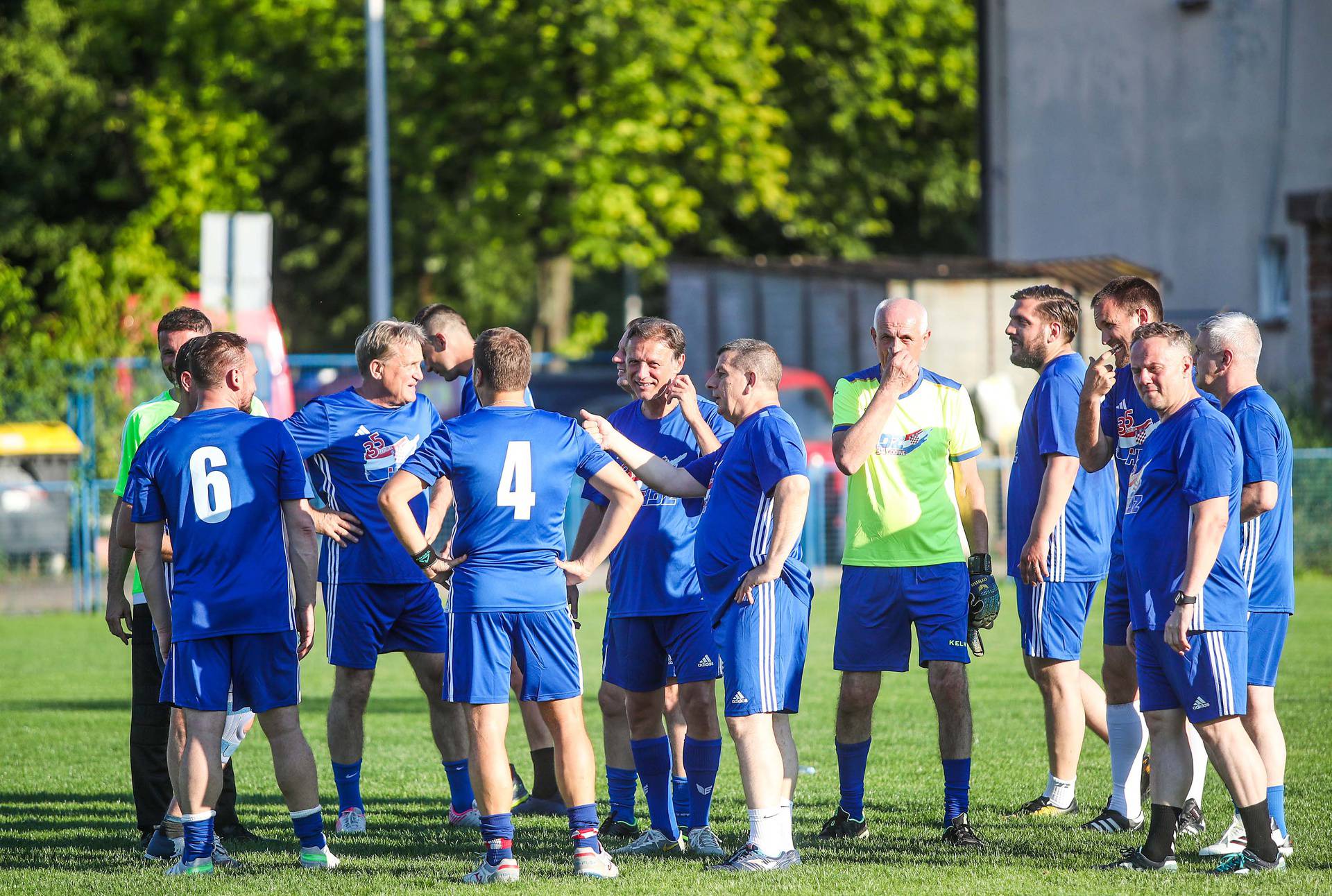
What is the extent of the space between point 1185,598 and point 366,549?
3.52 m

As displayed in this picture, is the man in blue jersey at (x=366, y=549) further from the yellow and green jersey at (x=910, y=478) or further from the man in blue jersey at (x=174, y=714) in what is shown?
the yellow and green jersey at (x=910, y=478)

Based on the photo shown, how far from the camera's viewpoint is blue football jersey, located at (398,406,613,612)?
577 cm

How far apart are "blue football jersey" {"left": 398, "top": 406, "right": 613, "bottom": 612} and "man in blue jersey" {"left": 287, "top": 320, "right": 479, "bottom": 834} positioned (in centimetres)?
122

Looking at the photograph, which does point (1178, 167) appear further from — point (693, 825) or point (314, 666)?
point (693, 825)

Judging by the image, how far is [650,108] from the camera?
27750mm

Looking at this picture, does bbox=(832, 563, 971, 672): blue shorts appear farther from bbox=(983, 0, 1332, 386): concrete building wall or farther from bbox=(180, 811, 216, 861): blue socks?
bbox=(983, 0, 1332, 386): concrete building wall

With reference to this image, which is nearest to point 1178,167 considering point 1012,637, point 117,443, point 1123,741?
point 1012,637

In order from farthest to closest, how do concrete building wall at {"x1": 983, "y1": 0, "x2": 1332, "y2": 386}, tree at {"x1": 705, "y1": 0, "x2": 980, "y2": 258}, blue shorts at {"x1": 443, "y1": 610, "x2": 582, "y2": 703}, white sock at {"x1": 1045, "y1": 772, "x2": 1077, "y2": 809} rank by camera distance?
tree at {"x1": 705, "y1": 0, "x2": 980, "y2": 258}, concrete building wall at {"x1": 983, "y1": 0, "x2": 1332, "y2": 386}, white sock at {"x1": 1045, "y1": 772, "x2": 1077, "y2": 809}, blue shorts at {"x1": 443, "y1": 610, "x2": 582, "y2": 703}

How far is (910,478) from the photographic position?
21.6 ft

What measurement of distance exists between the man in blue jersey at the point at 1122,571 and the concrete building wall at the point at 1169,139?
14.4 meters

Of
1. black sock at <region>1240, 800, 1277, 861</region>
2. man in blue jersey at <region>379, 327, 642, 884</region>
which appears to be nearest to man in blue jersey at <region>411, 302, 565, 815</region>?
man in blue jersey at <region>379, 327, 642, 884</region>

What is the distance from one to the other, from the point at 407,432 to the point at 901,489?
224 centimetres

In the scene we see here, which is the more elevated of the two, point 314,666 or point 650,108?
point 650,108

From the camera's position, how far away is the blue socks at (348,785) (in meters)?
7.00
